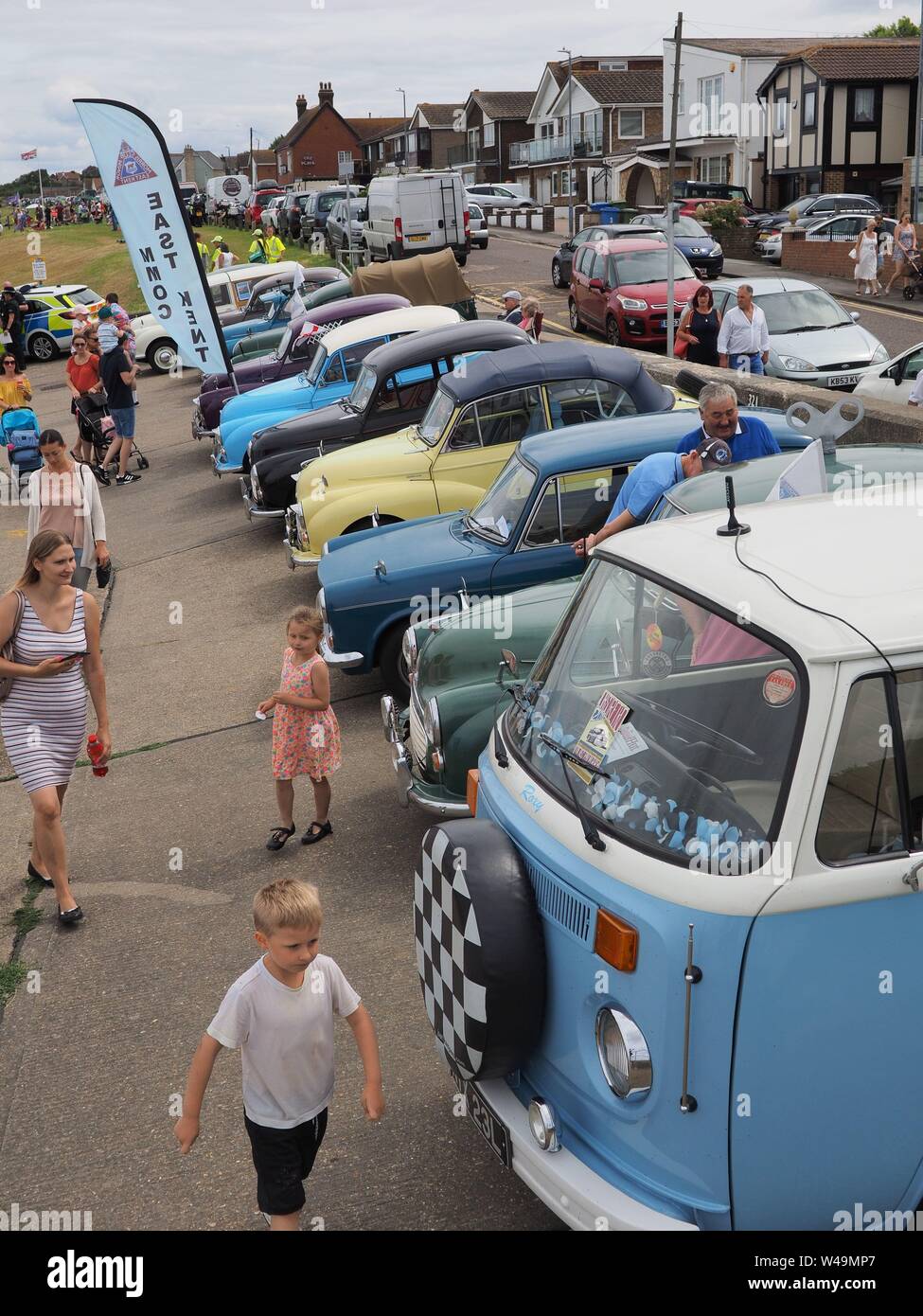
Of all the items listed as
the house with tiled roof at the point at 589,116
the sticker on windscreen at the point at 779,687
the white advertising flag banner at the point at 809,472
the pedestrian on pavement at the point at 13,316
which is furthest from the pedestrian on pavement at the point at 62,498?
the house with tiled roof at the point at 589,116

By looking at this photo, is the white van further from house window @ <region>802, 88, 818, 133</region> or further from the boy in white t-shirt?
the boy in white t-shirt

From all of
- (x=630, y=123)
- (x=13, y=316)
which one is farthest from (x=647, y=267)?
(x=630, y=123)

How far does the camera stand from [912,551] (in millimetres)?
3420

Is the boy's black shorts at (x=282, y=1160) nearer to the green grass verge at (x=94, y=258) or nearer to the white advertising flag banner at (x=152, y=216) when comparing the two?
the white advertising flag banner at (x=152, y=216)

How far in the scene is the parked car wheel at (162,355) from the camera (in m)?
27.3

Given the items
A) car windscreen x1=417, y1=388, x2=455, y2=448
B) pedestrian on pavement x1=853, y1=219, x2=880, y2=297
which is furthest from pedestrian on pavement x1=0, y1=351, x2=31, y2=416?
pedestrian on pavement x1=853, y1=219, x2=880, y2=297

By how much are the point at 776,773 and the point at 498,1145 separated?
4.57 ft

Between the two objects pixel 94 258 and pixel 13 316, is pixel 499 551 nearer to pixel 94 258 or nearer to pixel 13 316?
pixel 13 316

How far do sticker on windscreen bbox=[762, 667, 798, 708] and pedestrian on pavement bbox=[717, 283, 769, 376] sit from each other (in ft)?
38.3

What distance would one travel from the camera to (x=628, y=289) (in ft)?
65.5

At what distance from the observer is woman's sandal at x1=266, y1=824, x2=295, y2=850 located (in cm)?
658

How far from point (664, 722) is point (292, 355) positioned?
14301 mm
